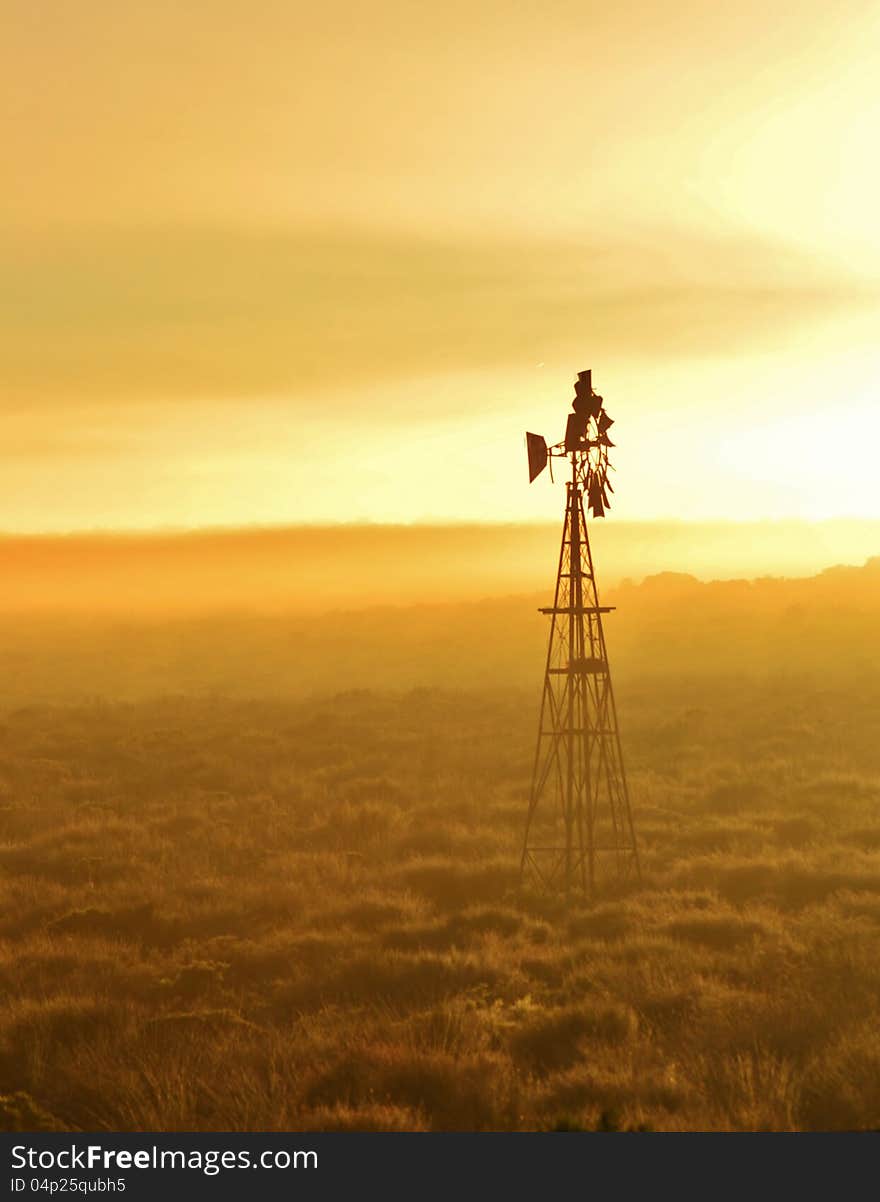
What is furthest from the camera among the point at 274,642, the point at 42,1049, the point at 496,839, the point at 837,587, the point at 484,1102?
the point at 274,642

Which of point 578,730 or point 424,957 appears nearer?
point 424,957

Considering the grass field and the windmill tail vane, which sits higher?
the windmill tail vane

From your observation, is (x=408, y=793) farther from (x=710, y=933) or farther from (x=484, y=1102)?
(x=484, y=1102)

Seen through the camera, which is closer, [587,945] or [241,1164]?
[241,1164]

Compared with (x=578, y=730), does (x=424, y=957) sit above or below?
below

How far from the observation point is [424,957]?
17.0 meters

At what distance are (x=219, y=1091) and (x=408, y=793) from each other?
23258mm

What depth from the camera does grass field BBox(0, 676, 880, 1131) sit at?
38.2 ft

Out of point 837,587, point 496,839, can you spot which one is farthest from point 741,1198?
point 837,587

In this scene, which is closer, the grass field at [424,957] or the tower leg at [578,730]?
the grass field at [424,957]

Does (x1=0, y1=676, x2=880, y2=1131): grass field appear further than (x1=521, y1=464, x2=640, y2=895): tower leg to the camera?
No

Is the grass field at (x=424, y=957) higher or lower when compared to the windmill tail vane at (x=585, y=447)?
lower

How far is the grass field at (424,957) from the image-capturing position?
38.2 feet

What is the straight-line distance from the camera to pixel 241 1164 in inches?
366
